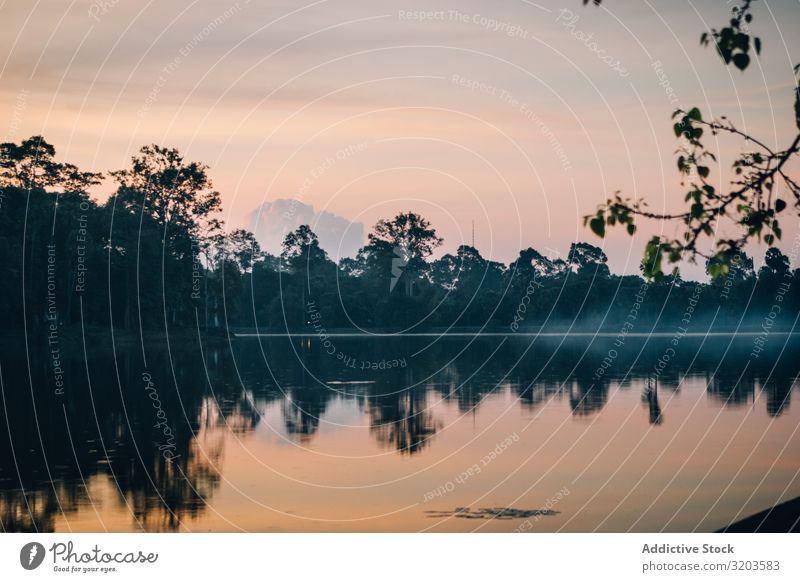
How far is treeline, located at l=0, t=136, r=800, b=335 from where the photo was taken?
92.7m

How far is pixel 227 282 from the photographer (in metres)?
123

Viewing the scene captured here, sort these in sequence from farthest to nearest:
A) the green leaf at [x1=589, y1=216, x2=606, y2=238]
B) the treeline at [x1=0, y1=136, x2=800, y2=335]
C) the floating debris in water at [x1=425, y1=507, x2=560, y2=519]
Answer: the treeline at [x1=0, y1=136, x2=800, y2=335], the floating debris in water at [x1=425, y1=507, x2=560, y2=519], the green leaf at [x1=589, y1=216, x2=606, y2=238]

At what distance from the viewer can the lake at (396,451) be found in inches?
832

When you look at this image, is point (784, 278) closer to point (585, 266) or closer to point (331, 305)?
point (585, 266)

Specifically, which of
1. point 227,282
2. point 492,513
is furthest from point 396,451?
point 227,282

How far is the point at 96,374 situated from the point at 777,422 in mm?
37138

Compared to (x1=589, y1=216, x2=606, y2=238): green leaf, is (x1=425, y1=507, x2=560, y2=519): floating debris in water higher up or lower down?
lower down

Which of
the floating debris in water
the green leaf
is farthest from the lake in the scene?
the green leaf

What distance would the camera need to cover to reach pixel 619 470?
26219 mm

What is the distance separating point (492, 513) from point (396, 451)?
882 cm

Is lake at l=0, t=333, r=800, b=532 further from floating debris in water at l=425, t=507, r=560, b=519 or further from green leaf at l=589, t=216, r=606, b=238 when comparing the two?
green leaf at l=589, t=216, r=606, b=238

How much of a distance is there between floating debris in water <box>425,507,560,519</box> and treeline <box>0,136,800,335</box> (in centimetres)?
1168

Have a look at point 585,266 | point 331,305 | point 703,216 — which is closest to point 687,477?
point 703,216

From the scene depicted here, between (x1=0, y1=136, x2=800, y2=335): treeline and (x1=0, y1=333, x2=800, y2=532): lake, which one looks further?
(x1=0, y1=136, x2=800, y2=335): treeline
